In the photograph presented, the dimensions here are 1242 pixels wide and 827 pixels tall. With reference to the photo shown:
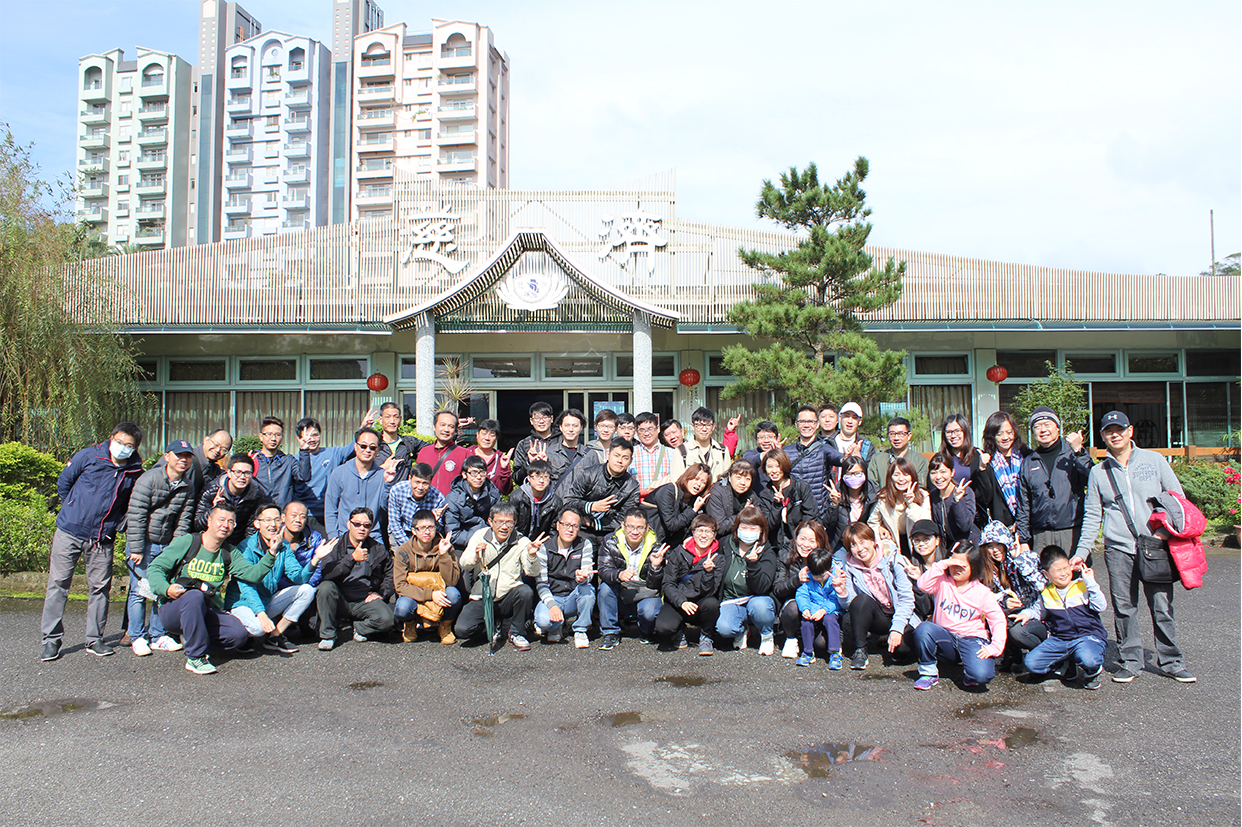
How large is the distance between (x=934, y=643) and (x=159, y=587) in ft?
16.9

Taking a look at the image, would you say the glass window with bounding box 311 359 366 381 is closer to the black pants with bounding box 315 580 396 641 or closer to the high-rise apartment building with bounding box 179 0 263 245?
the black pants with bounding box 315 580 396 641

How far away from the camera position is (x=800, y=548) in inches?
221

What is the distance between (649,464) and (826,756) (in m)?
3.34

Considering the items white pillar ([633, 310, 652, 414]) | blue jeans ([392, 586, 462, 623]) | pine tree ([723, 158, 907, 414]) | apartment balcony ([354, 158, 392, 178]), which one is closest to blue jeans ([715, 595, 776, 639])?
blue jeans ([392, 586, 462, 623])

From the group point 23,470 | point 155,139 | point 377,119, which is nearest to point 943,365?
point 23,470

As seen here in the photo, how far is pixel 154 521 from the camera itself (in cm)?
566

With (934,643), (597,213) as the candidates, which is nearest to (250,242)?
(597,213)

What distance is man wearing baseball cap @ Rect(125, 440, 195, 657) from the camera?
18.4 feet

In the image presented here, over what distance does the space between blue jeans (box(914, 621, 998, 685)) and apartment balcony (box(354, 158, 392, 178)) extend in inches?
1738

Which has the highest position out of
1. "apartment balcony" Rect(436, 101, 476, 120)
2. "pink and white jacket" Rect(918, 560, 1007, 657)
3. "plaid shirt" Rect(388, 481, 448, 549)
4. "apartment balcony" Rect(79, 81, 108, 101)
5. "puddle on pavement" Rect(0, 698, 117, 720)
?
"apartment balcony" Rect(79, 81, 108, 101)

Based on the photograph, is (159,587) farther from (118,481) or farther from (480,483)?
(480,483)

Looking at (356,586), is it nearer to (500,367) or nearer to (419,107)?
(500,367)

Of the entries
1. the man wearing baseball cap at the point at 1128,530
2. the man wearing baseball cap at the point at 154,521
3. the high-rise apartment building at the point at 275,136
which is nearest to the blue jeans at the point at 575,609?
the man wearing baseball cap at the point at 154,521

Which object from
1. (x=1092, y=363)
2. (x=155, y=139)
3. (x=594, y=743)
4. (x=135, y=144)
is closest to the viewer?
(x=594, y=743)
